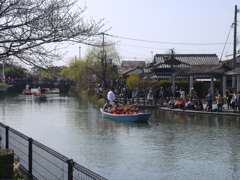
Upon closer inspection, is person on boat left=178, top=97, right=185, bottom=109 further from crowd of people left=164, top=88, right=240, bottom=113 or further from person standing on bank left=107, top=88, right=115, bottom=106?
person standing on bank left=107, top=88, right=115, bottom=106

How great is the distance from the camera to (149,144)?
54.6 ft

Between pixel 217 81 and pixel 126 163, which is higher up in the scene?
pixel 217 81

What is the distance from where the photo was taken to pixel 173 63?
4847cm

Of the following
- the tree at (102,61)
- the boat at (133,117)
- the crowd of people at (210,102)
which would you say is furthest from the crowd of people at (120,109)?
the tree at (102,61)

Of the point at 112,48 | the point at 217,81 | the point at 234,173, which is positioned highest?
the point at 112,48

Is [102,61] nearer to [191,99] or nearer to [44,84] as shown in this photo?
[191,99]

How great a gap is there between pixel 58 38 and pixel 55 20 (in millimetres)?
439

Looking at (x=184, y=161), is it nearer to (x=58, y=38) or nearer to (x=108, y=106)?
(x=58, y=38)

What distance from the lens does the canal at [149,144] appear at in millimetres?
12272

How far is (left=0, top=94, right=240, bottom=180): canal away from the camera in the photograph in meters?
12.3

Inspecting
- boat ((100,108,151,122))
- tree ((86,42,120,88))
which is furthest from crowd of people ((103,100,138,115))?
tree ((86,42,120,88))

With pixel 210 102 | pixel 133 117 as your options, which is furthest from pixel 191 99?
pixel 133 117

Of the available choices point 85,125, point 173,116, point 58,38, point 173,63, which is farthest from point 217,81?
point 58,38

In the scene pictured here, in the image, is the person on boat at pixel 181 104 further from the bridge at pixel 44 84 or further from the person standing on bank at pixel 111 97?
the bridge at pixel 44 84
